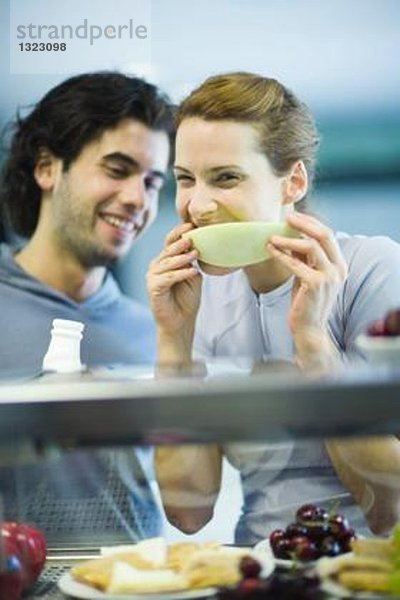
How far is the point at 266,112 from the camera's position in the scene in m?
2.58

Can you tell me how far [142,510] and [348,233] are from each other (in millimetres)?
737

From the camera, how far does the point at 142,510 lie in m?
2.43

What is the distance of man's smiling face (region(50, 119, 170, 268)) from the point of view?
8.79ft

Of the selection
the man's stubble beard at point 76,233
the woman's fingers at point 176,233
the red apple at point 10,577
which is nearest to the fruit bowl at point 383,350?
the red apple at point 10,577

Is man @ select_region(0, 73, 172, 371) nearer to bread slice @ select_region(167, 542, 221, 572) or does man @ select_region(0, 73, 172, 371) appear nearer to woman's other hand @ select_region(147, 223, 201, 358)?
woman's other hand @ select_region(147, 223, 201, 358)

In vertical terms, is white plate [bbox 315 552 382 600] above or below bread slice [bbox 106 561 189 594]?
above

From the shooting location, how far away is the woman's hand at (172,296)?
2441 mm

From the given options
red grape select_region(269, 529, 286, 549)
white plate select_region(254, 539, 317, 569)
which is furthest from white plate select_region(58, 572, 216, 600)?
red grape select_region(269, 529, 286, 549)

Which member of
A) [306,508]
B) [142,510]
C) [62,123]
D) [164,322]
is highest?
[62,123]

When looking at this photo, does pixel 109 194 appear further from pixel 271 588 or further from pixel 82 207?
pixel 271 588

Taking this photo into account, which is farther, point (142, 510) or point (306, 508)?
point (142, 510)

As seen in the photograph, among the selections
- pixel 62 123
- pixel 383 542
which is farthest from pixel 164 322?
pixel 383 542

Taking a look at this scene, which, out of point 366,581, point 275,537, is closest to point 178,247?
point 275,537

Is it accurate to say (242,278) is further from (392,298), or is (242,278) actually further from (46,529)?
(46,529)
